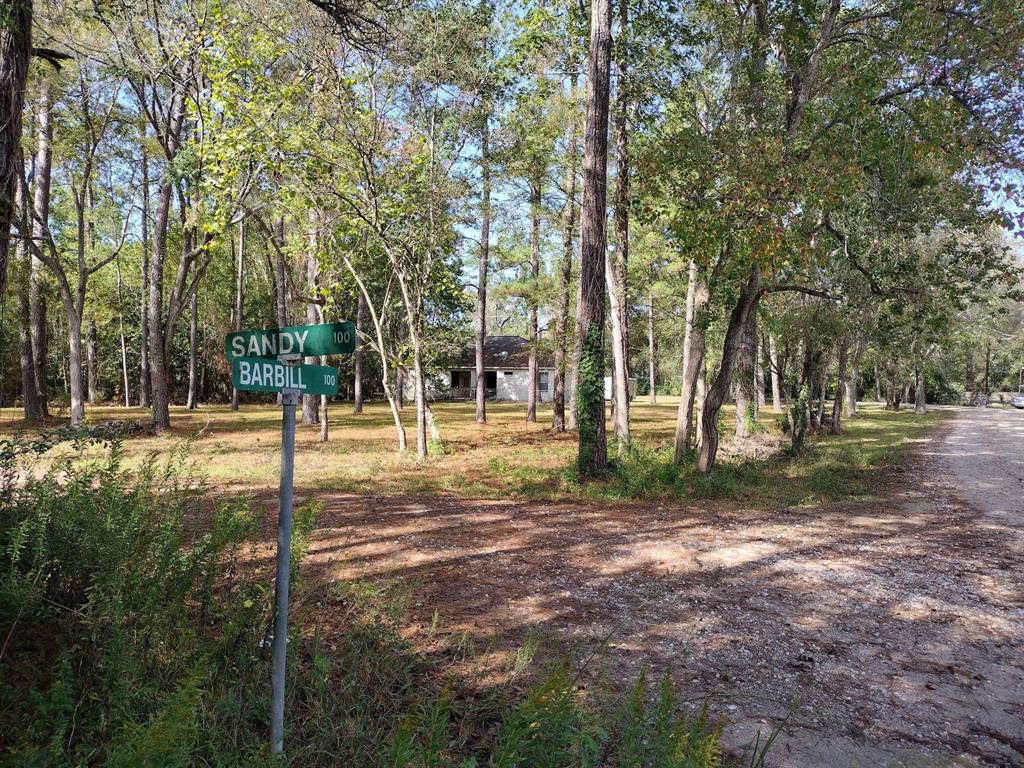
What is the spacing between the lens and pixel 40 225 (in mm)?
16844

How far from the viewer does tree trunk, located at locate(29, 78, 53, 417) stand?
654 inches

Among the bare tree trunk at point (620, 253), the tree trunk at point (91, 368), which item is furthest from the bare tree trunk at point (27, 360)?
the bare tree trunk at point (620, 253)

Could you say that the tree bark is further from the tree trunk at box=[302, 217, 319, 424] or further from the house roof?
the house roof

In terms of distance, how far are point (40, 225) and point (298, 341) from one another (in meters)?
19.0

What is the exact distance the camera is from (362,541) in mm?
6227

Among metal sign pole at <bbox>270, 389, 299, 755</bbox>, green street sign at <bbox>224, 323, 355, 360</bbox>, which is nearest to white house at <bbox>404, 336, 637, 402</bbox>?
green street sign at <bbox>224, 323, 355, 360</bbox>

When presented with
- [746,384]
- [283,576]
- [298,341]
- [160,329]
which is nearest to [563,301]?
[746,384]

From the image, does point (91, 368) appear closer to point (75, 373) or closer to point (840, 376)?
point (75, 373)

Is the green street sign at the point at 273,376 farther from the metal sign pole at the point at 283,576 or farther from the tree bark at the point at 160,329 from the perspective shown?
the tree bark at the point at 160,329

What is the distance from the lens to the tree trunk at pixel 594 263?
10766 mm

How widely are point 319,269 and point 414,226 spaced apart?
90.1 inches

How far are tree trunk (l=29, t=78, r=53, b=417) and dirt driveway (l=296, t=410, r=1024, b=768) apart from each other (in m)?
15.0

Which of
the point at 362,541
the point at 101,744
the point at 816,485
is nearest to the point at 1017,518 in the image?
the point at 816,485

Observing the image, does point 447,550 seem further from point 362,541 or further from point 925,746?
point 925,746
